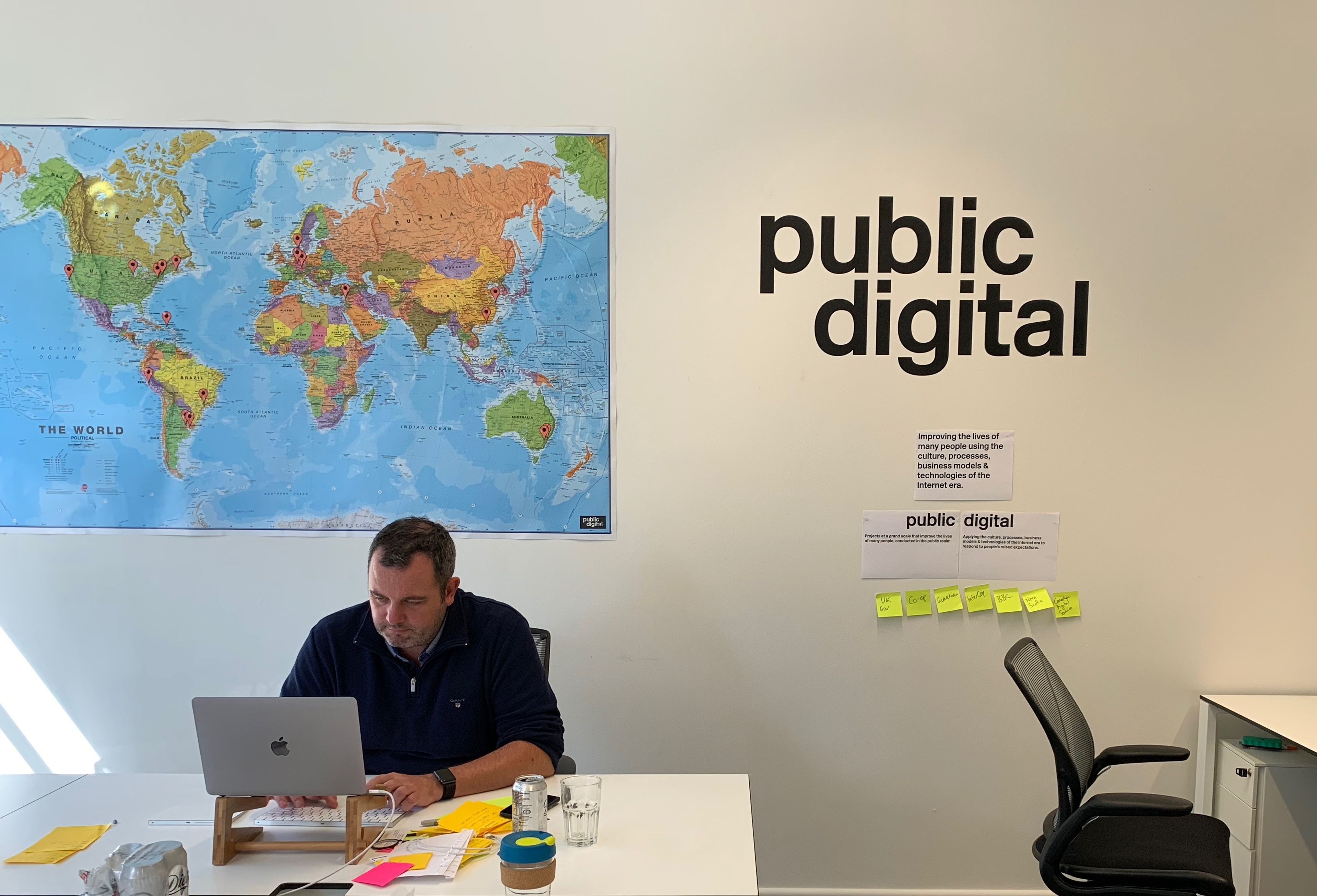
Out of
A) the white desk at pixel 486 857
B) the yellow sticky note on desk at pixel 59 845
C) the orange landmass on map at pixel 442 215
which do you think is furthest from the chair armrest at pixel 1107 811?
the orange landmass on map at pixel 442 215

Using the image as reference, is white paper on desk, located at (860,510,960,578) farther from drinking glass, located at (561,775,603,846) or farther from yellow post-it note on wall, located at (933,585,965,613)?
drinking glass, located at (561,775,603,846)

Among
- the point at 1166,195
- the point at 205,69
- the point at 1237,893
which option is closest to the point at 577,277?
the point at 205,69

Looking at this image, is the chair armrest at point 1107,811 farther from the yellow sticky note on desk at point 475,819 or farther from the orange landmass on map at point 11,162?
the orange landmass on map at point 11,162

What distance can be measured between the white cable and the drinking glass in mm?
363

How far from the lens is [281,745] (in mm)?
1769

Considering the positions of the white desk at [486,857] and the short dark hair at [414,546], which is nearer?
the white desk at [486,857]

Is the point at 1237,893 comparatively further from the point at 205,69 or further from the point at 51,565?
the point at 205,69

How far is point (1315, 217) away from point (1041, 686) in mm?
1844

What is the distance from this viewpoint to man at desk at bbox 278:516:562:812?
227 centimetres

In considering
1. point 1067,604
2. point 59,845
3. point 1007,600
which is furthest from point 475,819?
point 1067,604

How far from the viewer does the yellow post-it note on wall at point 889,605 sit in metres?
3.03

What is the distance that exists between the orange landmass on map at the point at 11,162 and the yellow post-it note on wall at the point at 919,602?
3.21 metres

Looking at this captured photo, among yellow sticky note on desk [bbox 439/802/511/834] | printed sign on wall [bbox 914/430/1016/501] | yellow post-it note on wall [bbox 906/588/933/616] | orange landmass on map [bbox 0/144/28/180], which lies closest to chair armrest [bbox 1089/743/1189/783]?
yellow post-it note on wall [bbox 906/588/933/616]

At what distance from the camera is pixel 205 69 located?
300 cm
